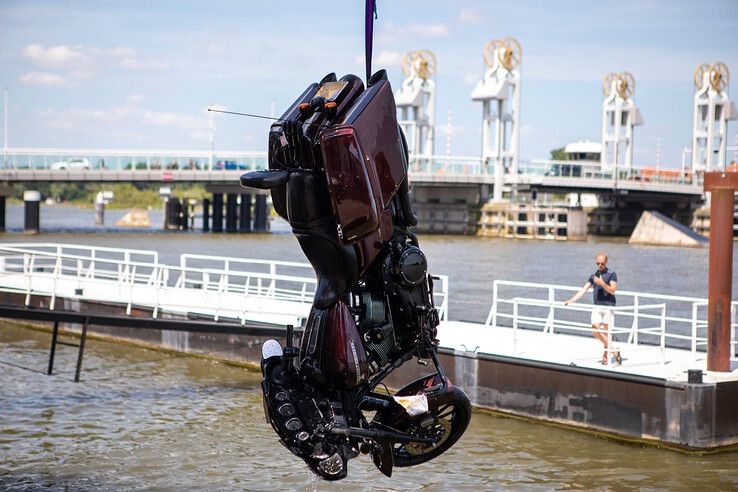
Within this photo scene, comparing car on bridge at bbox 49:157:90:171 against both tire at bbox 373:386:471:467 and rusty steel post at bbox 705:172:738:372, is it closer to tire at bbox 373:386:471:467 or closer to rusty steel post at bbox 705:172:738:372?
rusty steel post at bbox 705:172:738:372

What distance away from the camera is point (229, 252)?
73.7 metres

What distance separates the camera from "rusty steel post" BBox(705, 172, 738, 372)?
1809cm

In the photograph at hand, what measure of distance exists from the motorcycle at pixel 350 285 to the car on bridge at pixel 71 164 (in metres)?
76.5

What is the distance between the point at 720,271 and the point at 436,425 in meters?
10.2

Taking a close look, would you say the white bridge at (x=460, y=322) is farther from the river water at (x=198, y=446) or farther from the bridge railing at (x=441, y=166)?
the bridge railing at (x=441, y=166)

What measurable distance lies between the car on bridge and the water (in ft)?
205

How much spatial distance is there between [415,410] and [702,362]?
11.8 metres

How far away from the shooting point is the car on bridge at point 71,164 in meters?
83.2

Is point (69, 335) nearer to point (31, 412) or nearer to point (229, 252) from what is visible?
point (31, 412)

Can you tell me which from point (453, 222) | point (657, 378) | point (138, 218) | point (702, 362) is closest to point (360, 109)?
point (657, 378)

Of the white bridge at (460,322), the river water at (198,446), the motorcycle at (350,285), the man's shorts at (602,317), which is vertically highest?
the motorcycle at (350,285)

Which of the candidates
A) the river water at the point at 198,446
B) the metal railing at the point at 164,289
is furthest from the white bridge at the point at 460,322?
the river water at the point at 198,446

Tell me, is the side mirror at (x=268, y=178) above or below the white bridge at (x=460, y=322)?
above

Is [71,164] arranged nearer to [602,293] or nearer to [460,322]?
[460,322]
